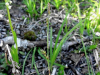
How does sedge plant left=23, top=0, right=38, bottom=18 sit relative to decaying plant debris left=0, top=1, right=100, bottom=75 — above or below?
above

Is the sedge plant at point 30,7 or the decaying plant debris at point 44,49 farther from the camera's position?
the sedge plant at point 30,7

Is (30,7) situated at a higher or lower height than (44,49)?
higher

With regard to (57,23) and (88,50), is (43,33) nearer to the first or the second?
(57,23)

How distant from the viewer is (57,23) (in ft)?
6.78

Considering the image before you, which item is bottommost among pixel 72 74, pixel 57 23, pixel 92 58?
pixel 72 74

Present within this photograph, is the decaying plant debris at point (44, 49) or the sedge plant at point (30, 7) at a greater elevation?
the sedge plant at point (30, 7)

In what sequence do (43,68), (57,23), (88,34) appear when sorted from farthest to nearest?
(57,23) < (88,34) < (43,68)

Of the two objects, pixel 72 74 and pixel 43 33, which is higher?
pixel 43 33

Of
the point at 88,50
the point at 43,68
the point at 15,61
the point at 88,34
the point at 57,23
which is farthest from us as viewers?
the point at 57,23

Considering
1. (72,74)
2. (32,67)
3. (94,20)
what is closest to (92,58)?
(72,74)

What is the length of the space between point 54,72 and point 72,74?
0.69ft

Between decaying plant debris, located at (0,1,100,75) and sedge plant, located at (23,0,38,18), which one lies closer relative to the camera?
decaying plant debris, located at (0,1,100,75)

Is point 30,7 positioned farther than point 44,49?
Yes

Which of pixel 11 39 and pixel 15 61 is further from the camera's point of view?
pixel 11 39
